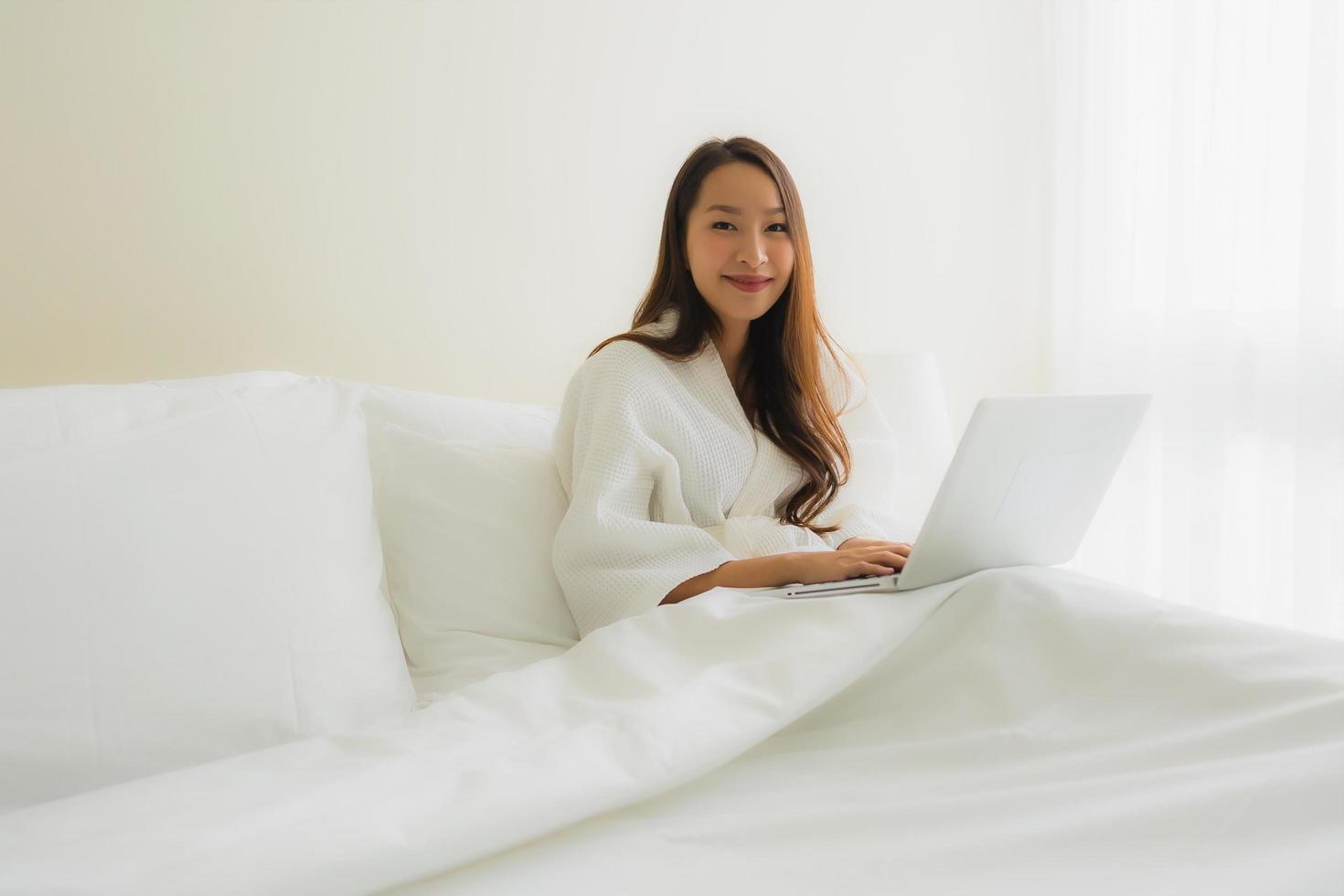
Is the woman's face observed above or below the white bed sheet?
above

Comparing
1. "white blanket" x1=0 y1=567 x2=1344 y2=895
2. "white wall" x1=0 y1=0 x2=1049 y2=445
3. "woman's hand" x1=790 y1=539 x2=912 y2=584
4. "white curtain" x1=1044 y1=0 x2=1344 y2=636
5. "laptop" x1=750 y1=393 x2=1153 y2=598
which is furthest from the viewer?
"white curtain" x1=1044 y1=0 x2=1344 y2=636

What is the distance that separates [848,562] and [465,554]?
506 millimetres

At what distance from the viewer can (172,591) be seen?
102 centimetres

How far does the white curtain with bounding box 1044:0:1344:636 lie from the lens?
7.28ft

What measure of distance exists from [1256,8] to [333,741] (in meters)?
2.44

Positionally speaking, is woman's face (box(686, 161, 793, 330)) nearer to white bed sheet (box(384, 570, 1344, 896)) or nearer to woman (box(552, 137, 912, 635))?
woman (box(552, 137, 912, 635))

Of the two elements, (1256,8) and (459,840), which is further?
(1256,8)

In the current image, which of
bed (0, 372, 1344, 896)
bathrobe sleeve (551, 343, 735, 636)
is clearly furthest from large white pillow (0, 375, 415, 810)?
bathrobe sleeve (551, 343, 735, 636)

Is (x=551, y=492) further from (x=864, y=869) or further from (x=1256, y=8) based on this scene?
(x=1256, y=8)

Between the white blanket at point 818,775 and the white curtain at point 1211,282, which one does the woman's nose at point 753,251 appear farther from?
the white curtain at point 1211,282

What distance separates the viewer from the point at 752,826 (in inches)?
30.8

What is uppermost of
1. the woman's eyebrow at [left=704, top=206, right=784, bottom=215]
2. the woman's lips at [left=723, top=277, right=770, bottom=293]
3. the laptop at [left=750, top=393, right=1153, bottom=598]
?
the woman's eyebrow at [left=704, top=206, right=784, bottom=215]

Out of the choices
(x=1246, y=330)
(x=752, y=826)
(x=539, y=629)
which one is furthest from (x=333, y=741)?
(x=1246, y=330)

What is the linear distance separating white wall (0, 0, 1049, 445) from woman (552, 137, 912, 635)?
48 cm
